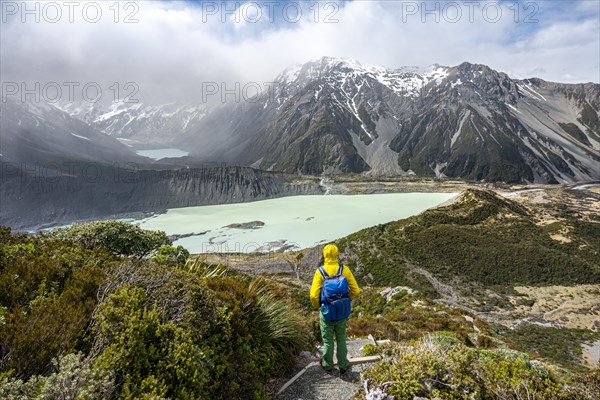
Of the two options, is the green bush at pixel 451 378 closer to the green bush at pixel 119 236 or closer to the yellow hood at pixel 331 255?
the yellow hood at pixel 331 255

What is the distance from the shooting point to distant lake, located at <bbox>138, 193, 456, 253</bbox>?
186 feet

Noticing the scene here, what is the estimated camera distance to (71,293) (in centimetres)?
436

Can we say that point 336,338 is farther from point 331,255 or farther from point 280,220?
point 280,220

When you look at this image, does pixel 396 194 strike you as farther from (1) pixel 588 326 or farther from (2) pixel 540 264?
(1) pixel 588 326

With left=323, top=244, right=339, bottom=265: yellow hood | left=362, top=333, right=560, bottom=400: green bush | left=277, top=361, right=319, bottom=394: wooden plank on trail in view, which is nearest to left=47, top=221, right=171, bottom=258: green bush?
left=277, top=361, right=319, bottom=394: wooden plank on trail

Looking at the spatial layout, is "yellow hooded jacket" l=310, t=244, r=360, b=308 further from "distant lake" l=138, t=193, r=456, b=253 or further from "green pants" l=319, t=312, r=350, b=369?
"distant lake" l=138, t=193, r=456, b=253

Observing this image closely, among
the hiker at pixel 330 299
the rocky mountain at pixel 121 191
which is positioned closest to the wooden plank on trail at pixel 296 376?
the hiker at pixel 330 299

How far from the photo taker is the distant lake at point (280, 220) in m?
56.6

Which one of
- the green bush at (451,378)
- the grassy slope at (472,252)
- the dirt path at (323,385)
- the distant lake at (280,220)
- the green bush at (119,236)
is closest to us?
the green bush at (451,378)

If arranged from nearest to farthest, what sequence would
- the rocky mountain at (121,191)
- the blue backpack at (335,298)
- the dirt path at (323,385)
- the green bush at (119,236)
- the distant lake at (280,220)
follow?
the dirt path at (323,385)
the blue backpack at (335,298)
the green bush at (119,236)
the distant lake at (280,220)
the rocky mountain at (121,191)

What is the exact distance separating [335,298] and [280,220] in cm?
6695

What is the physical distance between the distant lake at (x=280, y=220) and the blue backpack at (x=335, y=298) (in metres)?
48.3

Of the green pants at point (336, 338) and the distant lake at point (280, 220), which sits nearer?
the green pants at point (336, 338)

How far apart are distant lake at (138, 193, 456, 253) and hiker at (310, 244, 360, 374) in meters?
48.0
